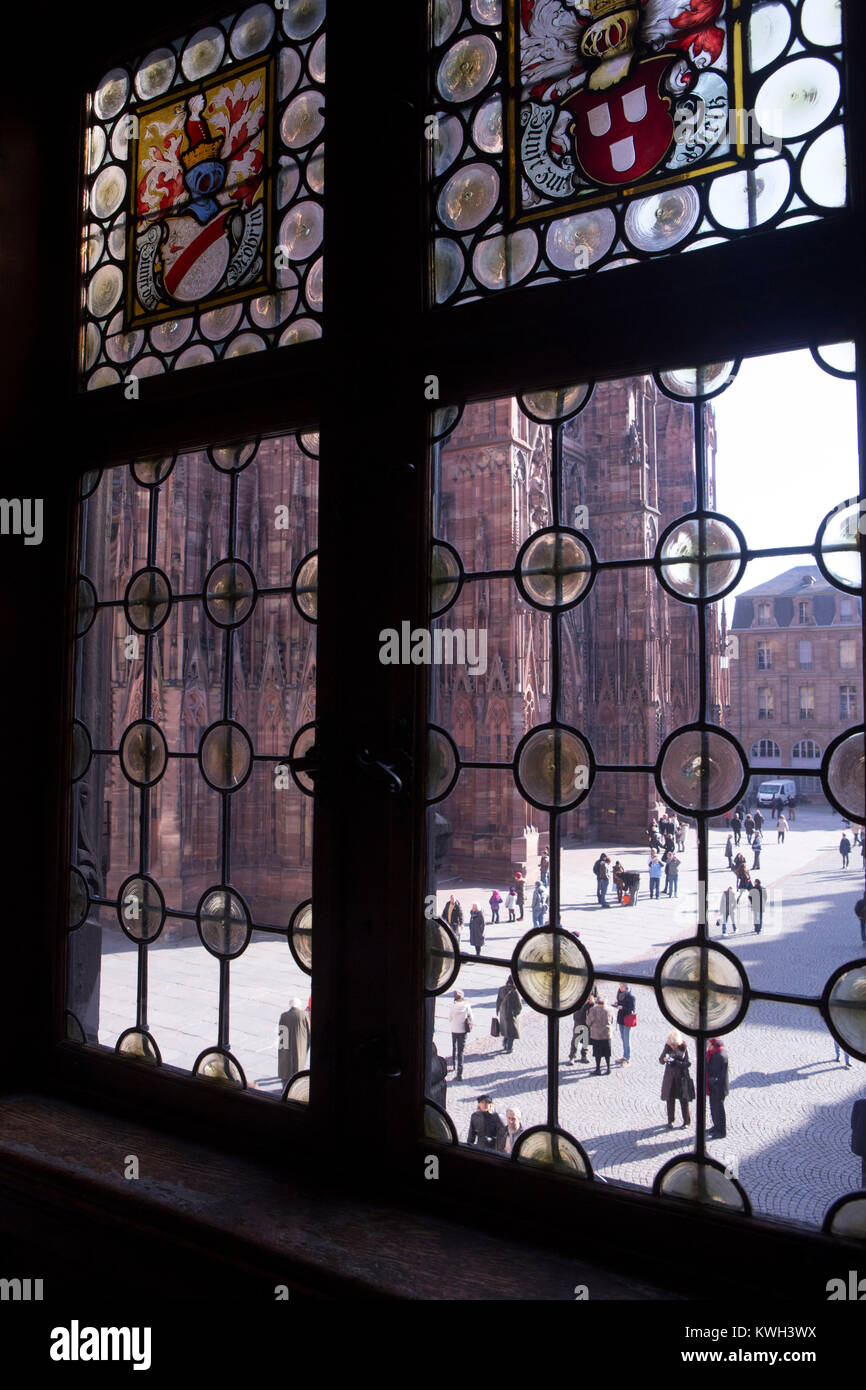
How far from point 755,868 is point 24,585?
1675 mm

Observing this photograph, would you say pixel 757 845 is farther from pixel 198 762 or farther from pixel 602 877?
pixel 198 762

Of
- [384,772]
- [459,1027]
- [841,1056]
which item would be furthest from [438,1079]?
[841,1056]

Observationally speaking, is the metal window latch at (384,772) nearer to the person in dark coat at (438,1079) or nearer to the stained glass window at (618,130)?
the person in dark coat at (438,1079)

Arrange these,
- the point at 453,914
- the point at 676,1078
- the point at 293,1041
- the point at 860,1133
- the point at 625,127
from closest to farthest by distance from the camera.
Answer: the point at 860,1133
the point at 676,1078
the point at 625,127
the point at 453,914
the point at 293,1041

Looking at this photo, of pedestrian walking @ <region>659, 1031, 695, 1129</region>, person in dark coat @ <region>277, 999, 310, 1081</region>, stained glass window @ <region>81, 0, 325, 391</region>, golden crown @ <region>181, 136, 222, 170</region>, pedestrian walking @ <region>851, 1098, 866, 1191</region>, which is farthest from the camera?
golden crown @ <region>181, 136, 222, 170</region>

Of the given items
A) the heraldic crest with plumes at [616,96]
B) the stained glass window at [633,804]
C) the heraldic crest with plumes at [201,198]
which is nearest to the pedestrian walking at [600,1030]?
the stained glass window at [633,804]

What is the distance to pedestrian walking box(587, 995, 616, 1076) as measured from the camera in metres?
1.35

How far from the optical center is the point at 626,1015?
134 cm

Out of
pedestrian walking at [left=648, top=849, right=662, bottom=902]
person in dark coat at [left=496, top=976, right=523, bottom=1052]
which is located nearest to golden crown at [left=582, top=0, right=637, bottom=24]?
pedestrian walking at [left=648, top=849, right=662, bottom=902]

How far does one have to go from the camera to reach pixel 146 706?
6.23ft

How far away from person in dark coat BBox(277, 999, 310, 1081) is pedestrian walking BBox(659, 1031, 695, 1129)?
658 mm

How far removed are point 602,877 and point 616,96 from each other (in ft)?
Answer: 4.07

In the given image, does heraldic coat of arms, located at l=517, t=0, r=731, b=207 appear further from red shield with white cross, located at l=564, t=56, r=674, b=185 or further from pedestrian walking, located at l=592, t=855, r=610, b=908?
pedestrian walking, located at l=592, t=855, r=610, b=908

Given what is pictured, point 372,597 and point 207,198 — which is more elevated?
point 207,198
